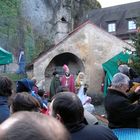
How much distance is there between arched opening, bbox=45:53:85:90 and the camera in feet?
87.6

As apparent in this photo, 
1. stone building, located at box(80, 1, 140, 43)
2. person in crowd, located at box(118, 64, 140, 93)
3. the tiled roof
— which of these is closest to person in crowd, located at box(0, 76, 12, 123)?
person in crowd, located at box(118, 64, 140, 93)

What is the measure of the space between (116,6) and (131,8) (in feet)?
8.01

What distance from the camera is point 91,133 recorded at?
10.9ft

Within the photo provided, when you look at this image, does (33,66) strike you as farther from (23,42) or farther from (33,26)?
(33,26)

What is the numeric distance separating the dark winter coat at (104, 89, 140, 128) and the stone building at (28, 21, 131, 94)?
19.6 metres

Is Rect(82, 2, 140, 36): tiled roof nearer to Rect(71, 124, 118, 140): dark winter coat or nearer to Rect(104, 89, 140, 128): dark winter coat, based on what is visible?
Rect(104, 89, 140, 128): dark winter coat

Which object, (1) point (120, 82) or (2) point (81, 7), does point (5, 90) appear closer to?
(1) point (120, 82)

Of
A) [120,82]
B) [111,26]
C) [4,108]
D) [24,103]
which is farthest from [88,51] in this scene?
[24,103]

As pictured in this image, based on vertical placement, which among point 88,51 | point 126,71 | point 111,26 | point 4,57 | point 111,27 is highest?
point 111,26

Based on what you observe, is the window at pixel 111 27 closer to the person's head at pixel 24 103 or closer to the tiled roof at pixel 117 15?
the tiled roof at pixel 117 15

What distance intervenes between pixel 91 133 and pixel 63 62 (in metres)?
24.4

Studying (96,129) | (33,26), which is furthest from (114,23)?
(96,129)

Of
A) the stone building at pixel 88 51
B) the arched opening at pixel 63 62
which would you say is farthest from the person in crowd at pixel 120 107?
the arched opening at pixel 63 62

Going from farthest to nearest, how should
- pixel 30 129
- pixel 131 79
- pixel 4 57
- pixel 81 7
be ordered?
pixel 81 7, pixel 4 57, pixel 131 79, pixel 30 129
